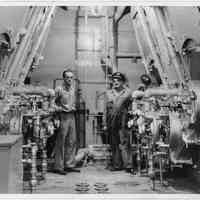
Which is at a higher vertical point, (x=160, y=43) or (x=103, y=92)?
(x=160, y=43)

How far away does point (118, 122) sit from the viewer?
3.29 meters

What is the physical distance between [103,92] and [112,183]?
3.06 feet

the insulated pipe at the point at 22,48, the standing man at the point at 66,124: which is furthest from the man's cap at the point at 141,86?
the insulated pipe at the point at 22,48

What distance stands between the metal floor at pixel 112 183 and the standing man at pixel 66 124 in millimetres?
223

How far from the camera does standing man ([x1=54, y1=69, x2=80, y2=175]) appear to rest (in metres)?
3.18

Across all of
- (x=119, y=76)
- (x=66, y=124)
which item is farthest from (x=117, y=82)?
(x=66, y=124)

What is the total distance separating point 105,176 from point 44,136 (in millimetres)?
709

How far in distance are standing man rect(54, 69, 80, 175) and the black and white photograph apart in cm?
1

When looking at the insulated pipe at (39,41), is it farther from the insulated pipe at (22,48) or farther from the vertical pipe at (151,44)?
the vertical pipe at (151,44)

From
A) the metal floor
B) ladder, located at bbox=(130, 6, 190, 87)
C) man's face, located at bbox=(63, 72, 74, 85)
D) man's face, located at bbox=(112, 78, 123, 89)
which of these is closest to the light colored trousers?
the metal floor

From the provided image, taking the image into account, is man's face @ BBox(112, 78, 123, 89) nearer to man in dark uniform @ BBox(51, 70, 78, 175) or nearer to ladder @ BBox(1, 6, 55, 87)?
man in dark uniform @ BBox(51, 70, 78, 175)

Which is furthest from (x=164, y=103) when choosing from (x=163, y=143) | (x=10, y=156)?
(x=10, y=156)

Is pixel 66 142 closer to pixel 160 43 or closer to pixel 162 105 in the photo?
pixel 162 105

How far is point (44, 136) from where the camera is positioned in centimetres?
287
